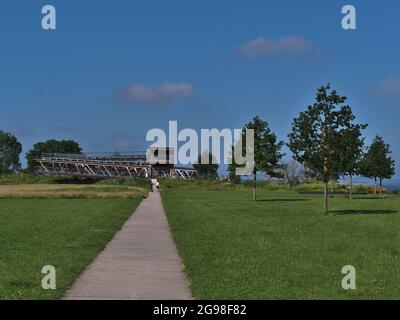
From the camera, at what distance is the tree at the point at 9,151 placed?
173625 mm

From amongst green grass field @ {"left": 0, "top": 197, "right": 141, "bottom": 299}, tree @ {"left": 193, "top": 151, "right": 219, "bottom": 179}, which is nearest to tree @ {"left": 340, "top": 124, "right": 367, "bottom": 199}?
green grass field @ {"left": 0, "top": 197, "right": 141, "bottom": 299}

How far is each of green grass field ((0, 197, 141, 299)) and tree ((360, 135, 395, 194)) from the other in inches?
1509

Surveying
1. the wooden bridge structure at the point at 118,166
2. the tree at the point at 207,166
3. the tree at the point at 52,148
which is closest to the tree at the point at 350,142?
the tree at the point at 207,166

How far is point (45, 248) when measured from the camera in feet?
50.1

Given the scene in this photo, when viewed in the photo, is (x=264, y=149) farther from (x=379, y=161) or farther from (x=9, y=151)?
(x=9, y=151)

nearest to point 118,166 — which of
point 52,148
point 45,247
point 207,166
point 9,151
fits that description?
point 207,166

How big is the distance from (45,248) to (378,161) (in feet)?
165

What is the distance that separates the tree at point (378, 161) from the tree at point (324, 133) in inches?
1112

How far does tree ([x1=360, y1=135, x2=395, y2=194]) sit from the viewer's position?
195ft

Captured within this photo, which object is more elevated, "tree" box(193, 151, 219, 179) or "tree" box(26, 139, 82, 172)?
"tree" box(26, 139, 82, 172)

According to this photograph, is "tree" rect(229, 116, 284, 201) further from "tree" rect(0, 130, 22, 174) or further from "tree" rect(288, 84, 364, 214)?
"tree" rect(0, 130, 22, 174)

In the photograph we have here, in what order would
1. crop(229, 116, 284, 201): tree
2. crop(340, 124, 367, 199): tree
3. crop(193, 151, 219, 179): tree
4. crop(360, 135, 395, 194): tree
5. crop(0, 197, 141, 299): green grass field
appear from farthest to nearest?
crop(193, 151, 219, 179): tree
crop(360, 135, 395, 194): tree
crop(229, 116, 284, 201): tree
crop(340, 124, 367, 199): tree
crop(0, 197, 141, 299): green grass field
